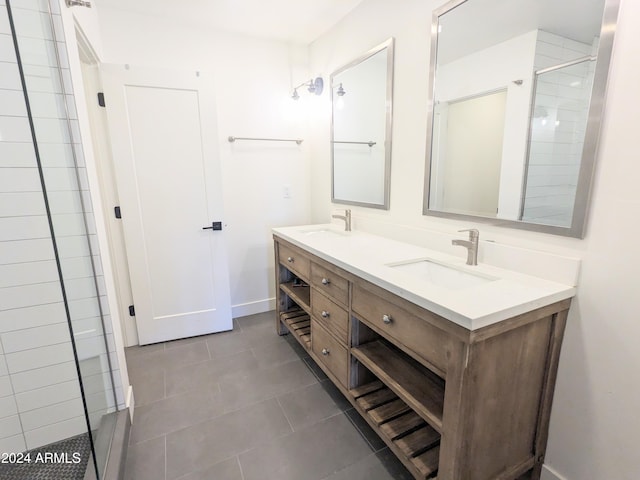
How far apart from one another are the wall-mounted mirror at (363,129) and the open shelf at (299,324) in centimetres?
98

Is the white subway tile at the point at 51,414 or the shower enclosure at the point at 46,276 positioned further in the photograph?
the white subway tile at the point at 51,414

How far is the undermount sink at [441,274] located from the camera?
1.42 m

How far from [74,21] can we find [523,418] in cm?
267

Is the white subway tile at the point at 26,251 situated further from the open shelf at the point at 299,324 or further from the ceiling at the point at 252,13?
the ceiling at the point at 252,13

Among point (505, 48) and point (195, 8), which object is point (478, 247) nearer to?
point (505, 48)

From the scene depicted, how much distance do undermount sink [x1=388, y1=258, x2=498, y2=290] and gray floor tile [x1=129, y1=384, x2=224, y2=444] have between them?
1330 mm

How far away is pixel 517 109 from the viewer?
134 cm

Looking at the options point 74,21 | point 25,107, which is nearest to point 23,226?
point 25,107

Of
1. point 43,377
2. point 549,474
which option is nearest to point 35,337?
point 43,377

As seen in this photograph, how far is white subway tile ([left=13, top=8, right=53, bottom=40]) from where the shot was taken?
3.94ft

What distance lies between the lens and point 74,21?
154 cm

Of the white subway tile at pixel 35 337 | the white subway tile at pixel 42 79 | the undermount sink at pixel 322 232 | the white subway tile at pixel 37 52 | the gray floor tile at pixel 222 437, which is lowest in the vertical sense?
the gray floor tile at pixel 222 437

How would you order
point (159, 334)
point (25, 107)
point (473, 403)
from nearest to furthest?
1. point (473, 403)
2. point (25, 107)
3. point (159, 334)

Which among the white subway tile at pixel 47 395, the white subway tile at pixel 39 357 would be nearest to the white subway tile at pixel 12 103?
the white subway tile at pixel 39 357
